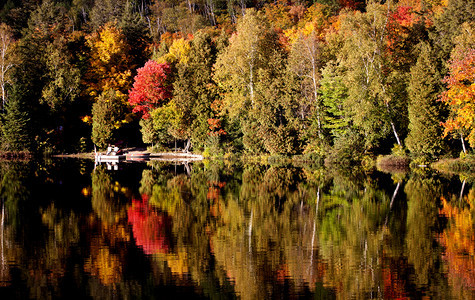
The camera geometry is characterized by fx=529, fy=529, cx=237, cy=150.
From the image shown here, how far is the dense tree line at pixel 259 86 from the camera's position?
36188mm

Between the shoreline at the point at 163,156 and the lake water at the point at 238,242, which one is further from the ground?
the shoreline at the point at 163,156

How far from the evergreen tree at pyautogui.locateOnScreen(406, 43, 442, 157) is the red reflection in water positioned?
902 inches

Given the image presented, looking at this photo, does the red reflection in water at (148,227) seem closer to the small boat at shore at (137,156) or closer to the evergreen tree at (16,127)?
the small boat at shore at (137,156)

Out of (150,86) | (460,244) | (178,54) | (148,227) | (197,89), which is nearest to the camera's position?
(460,244)

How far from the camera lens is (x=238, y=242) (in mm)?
12836

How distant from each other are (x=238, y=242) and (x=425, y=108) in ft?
86.8

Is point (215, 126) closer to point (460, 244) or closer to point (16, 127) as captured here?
point (16, 127)

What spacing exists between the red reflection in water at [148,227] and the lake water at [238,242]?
5 centimetres

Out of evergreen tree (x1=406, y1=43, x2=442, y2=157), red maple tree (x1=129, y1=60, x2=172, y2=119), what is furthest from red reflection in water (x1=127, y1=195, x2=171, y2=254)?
red maple tree (x1=129, y1=60, x2=172, y2=119)

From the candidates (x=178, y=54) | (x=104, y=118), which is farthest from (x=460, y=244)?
(x=178, y=54)

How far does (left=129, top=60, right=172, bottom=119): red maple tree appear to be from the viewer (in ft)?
159

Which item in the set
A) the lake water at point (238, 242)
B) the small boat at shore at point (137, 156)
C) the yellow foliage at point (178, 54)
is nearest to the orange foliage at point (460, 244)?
the lake water at point (238, 242)

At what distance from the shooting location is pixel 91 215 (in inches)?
648

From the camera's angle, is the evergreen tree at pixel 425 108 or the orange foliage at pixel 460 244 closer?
the orange foliage at pixel 460 244
